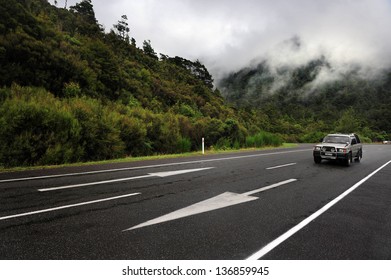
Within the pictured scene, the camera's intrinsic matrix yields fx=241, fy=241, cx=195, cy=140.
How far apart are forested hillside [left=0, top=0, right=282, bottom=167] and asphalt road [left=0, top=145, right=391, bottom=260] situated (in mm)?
3066

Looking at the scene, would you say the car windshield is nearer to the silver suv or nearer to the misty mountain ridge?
the silver suv

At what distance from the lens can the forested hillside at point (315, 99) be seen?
79.3 m

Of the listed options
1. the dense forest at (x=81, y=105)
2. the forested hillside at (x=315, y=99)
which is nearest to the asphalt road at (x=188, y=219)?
the dense forest at (x=81, y=105)

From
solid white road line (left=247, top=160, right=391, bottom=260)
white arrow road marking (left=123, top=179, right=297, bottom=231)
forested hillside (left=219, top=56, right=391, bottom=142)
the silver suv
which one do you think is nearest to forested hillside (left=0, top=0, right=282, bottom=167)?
white arrow road marking (left=123, top=179, right=297, bottom=231)

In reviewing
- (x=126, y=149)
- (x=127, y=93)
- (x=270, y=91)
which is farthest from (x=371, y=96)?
(x=126, y=149)

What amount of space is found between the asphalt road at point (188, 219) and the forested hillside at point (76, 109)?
10.1ft

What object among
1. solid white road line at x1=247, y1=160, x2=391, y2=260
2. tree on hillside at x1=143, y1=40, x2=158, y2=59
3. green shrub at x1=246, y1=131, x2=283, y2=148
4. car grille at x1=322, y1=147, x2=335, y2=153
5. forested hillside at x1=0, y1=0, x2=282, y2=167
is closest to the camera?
solid white road line at x1=247, y1=160, x2=391, y2=260

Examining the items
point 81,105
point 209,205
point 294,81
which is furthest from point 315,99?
point 209,205

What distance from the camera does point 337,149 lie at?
12.5 meters

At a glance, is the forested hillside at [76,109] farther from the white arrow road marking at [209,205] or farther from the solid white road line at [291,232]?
the solid white road line at [291,232]

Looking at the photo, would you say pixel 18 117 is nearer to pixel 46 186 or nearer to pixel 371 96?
pixel 46 186

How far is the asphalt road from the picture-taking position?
3.33 meters

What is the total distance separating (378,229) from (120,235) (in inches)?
174

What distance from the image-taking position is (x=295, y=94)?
147625 mm
